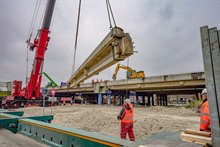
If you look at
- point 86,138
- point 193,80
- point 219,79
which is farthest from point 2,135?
point 193,80

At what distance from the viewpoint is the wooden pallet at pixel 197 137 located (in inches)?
72.5

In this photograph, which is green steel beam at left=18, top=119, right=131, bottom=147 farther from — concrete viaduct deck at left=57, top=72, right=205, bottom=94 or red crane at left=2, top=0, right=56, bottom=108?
concrete viaduct deck at left=57, top=72, right=205, bottom=94

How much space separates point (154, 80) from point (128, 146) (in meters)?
27.6

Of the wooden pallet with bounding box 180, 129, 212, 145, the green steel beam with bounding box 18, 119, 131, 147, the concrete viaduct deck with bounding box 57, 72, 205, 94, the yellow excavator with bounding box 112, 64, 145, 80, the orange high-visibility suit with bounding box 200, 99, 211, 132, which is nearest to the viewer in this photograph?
the wooden pallet with bounding box 180, 129, 212, 145

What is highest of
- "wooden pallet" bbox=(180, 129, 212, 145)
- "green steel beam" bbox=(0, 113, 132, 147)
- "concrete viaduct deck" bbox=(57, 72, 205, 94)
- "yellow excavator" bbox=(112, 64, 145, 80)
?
"yellow excavator" bbox=(112, 64, 145, 80)

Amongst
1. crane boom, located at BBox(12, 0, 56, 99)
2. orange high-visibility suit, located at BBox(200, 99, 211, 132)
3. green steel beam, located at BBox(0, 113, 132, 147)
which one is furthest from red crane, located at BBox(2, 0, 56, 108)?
orange high-visibility suit, located at BBox(200, 99, 211, 132)

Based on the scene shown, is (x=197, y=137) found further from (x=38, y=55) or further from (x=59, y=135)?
(x=38, y=55)

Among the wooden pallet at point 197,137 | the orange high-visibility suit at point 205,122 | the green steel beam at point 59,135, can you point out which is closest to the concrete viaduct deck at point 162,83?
the orange high-visibility suit at point 205,122

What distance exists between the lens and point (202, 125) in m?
2.92

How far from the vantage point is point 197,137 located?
78.0 inches

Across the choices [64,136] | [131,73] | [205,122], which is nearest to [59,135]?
[64,136]

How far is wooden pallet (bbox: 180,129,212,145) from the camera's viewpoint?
6.04 ft

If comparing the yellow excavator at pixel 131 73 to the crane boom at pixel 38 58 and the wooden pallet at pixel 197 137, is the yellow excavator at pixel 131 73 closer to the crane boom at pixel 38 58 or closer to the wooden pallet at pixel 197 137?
the crane boom at pixel 38 58

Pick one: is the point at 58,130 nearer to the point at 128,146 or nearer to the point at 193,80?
the point at 128,146
